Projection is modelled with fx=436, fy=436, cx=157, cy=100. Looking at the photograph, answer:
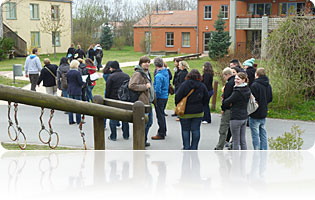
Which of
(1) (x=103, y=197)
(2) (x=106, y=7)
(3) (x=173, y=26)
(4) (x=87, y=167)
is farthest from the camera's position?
(2) (x=106, y=7)

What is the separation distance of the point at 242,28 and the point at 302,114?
79.8 ft

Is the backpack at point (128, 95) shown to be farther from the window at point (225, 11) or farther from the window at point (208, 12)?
the window at point (208, 12)

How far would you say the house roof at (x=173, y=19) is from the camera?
4433 centimetres

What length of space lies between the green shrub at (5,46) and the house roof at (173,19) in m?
14.7

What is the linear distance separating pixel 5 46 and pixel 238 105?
29.2m

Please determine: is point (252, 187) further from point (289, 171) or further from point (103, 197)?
point (103, 197)

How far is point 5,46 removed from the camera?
33656mm

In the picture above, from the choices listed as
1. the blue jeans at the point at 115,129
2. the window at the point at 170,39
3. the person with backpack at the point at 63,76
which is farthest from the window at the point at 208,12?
the blue jeans at the point at 115,129

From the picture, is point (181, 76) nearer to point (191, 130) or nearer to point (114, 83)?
point (114, 83)

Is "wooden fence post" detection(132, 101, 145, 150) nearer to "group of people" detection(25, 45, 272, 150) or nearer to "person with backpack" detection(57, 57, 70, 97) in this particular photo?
"group of people" detection(25, 45, 272, 150)

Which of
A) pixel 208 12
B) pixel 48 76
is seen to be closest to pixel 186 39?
pixel 208 12

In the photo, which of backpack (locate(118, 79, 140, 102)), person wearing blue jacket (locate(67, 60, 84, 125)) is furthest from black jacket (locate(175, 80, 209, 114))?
person wearing blue jacket (locate(67, 60, 84, 125))

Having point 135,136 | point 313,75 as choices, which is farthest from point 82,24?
point 135,136

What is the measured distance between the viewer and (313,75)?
1351cm
